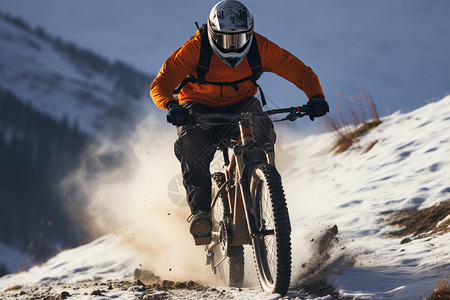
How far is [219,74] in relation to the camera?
16.6 feet

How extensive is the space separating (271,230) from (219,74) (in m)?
1.84

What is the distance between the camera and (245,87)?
17.3 ft

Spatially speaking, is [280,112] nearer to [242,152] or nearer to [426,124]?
[242,152]

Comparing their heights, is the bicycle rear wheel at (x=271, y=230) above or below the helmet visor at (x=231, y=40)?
below

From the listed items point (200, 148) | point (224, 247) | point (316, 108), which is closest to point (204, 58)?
point (200, 148)

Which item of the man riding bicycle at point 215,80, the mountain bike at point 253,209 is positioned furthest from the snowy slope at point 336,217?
the man riding bicycle at point 215,80

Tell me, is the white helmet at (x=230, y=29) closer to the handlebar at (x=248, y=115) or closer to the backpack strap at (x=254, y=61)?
the backpack strap at (x=254, y=61)

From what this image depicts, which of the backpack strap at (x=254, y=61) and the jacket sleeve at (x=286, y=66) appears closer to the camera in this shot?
the backpack strap at (x=254, y=61)

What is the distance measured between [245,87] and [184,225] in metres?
4.68

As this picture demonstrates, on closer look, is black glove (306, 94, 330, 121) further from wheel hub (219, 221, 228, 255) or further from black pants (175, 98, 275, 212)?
wheel hub (219, 221, 228, 255)

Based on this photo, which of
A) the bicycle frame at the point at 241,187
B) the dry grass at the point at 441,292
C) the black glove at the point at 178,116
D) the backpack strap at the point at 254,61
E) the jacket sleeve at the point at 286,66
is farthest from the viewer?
the jacket sleeve at the point at 286,66

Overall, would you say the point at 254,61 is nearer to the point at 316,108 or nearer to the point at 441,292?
the point at 316,108

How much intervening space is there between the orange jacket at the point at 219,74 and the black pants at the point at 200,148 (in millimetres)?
121

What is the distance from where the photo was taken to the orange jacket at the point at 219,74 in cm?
500
